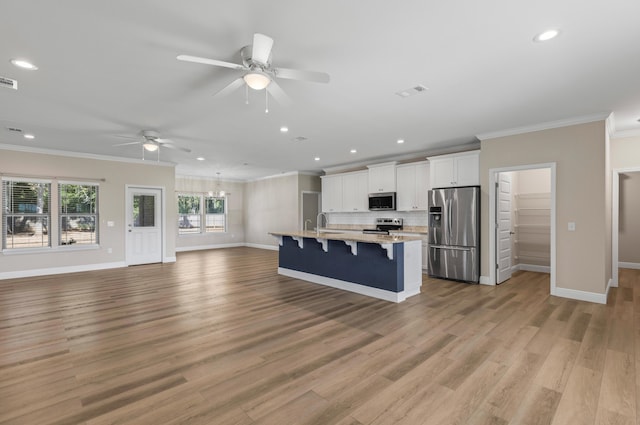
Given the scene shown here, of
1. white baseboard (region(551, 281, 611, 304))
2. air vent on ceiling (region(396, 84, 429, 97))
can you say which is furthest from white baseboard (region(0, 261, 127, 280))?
white baseboard (region(551, 281, 611, 304))

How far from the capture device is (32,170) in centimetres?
624

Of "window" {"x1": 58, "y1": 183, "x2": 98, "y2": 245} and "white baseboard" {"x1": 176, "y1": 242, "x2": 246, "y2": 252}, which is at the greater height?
"window" {"x1": 58, "y1": 183, "x2": 98, "y2": 245}

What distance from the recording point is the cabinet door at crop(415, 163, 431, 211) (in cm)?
667

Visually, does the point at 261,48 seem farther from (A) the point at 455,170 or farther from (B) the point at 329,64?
(A) the point at 455,170

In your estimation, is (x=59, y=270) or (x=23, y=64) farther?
(x=59, y=270)

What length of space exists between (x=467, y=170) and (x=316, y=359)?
469 cm

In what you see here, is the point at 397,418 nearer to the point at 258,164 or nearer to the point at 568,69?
the point at 568,69

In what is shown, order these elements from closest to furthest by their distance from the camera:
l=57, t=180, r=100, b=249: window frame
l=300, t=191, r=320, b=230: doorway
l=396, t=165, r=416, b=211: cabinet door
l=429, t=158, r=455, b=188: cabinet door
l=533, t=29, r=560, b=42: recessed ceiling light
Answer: l=533, t=29, r=560, b=42: recessed ceiling light < l=429, t=158, r=455, b=188: cabinet door < l=57, t=180, r=100, b=249: window frame < l=396, t=165, r=416, b=211: cabinet door < l=300, t=191, r=320, b=230: doorway

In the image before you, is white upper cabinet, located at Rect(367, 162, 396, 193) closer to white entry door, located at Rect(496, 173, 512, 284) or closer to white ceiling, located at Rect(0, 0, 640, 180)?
A: white ceiling, located at Rect(0, 0, 640, 180)

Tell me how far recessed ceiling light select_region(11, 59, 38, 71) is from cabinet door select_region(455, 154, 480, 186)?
6245 millimetres

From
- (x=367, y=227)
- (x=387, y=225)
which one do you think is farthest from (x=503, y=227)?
(x=367, y=227)

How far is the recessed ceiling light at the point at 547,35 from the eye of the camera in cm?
228

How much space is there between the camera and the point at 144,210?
306 inches

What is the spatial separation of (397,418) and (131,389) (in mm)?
1931
